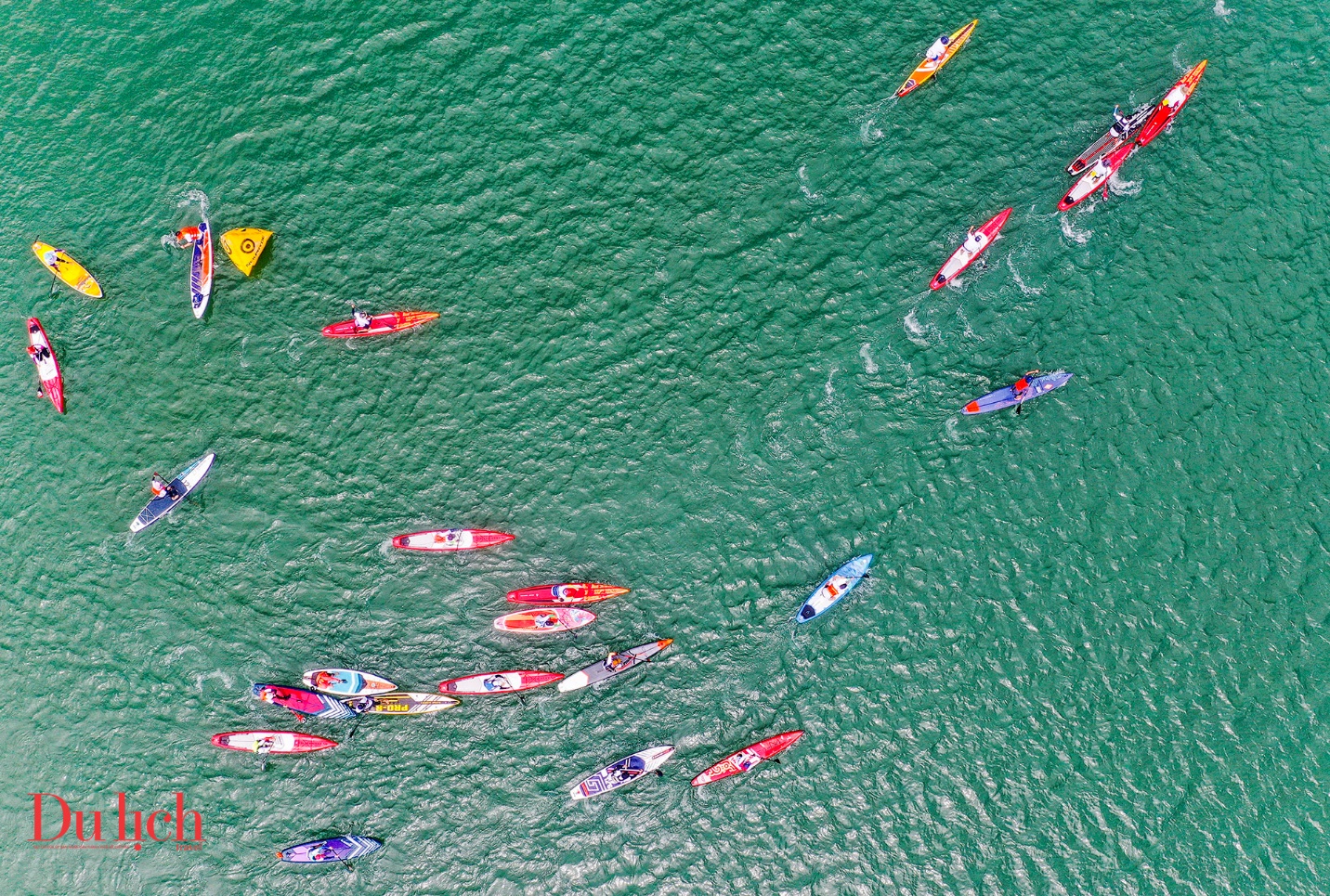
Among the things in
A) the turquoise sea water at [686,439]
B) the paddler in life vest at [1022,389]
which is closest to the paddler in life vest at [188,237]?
the turquoise sea water at [686,439]

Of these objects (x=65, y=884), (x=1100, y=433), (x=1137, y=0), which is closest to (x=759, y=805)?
(x=1100, y=433)

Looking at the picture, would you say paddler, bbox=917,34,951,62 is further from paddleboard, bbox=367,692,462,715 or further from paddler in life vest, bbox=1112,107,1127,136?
paddleboard, bbox=367,692,462,715

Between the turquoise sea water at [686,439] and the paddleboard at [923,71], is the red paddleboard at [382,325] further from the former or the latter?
the paddleboard at [923,71]

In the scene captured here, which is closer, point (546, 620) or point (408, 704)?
point (408, 704)

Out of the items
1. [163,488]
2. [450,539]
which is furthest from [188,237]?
[450,539]

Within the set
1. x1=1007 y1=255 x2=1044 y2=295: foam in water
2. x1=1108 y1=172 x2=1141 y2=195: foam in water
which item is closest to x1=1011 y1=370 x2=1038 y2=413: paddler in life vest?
x1=1007 y1=255 x2=1044 y2=295: foam in water

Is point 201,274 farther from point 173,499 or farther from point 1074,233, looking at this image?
point 1074,233
